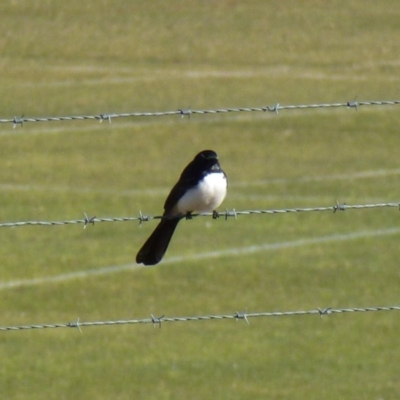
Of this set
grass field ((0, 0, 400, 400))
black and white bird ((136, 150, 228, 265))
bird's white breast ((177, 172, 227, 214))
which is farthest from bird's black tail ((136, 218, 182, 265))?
grass field ((0, 0, 400, 400))

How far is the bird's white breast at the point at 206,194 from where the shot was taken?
30.2ft

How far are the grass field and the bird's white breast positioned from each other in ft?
10.4

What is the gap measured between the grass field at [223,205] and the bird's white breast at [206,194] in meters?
3.16

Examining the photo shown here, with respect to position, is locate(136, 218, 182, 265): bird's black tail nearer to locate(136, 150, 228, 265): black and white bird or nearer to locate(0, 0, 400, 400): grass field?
locate(136, 150, 228, 265): black and white bird

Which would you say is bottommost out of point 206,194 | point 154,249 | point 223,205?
point 223,205

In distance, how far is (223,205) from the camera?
18.5 meters

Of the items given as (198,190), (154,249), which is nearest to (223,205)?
(198,190)

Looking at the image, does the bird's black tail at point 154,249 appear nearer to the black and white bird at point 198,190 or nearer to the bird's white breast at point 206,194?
the black and white bird at point 198,190

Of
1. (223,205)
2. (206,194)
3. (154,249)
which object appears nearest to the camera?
(154,249)

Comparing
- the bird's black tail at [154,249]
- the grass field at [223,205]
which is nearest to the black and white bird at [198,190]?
the bird's black tail at [154,249]

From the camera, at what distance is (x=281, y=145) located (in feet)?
73.5

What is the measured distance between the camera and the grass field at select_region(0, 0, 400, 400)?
42.9ft

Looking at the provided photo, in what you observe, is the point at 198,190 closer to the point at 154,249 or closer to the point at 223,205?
the point at 154,249

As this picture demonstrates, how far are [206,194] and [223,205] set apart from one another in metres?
9.27
